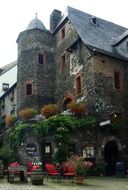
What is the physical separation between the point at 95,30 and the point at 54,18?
16.9 feet

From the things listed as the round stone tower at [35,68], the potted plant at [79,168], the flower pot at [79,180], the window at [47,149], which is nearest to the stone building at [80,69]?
the round stone tower at [35,68]

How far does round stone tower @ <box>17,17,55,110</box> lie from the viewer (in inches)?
1181

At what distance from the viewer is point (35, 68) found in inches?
1196

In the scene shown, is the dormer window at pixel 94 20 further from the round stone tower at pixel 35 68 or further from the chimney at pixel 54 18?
the round stone tower at pixel 35 68

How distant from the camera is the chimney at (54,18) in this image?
33.3 metres

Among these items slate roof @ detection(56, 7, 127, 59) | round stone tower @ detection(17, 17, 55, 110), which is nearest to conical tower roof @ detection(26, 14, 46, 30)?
round stone tower @ detection(17, 17, 55, 110)

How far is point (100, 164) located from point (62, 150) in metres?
2.68

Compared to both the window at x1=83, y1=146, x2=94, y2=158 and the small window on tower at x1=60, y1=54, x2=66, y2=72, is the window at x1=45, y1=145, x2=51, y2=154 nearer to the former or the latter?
the window at x1=83, y1=146, x2=94, y2=158

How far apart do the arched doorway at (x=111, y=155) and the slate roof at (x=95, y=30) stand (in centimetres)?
700

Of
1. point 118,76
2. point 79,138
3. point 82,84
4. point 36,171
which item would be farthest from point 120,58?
point 36,171

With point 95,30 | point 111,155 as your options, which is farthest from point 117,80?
point 111,155

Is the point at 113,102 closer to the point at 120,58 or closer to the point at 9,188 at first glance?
the point at 120,58

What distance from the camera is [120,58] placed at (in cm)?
2695

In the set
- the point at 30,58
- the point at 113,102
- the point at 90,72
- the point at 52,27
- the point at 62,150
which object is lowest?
the point at 62,150
